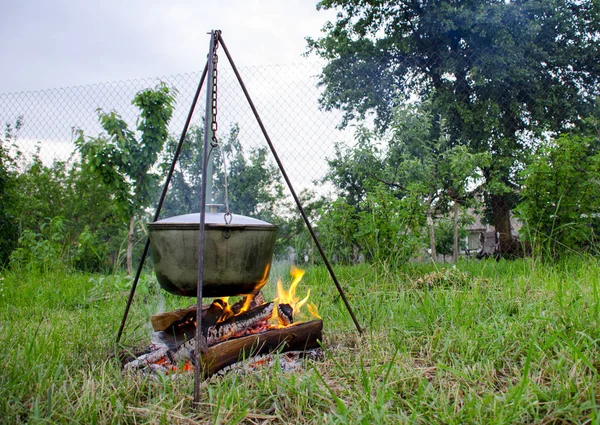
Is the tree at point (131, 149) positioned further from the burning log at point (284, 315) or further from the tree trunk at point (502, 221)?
the tree trunk at point (502, 221)

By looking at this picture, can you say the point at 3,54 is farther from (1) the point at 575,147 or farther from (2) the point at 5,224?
(1) the point at 575,147

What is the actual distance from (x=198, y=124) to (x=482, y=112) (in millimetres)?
5673

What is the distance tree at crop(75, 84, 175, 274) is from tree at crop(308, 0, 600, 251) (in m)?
4.38

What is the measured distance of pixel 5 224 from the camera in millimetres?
5980

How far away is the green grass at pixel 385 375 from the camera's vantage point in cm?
137

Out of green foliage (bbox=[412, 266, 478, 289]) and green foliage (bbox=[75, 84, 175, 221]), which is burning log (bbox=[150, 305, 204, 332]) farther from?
green foliage (bbox=[75, 84, 175, 221])

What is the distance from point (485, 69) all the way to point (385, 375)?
8.38m

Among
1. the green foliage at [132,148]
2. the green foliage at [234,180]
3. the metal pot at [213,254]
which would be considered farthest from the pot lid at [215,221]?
the green foliage at [234,180]

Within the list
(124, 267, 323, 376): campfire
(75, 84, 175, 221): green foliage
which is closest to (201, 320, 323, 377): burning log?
(124, 267, 323, 376): campfire

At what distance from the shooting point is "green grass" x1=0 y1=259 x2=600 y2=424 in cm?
137

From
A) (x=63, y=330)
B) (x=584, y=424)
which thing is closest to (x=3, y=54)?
(x=63, y=330)

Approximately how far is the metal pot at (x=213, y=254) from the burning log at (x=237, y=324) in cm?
25

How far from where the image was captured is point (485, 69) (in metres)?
8.52

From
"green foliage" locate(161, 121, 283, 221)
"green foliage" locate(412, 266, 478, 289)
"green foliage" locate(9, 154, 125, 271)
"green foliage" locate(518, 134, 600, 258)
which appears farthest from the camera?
"green foliage" locate(9, 154, 125, 271)
